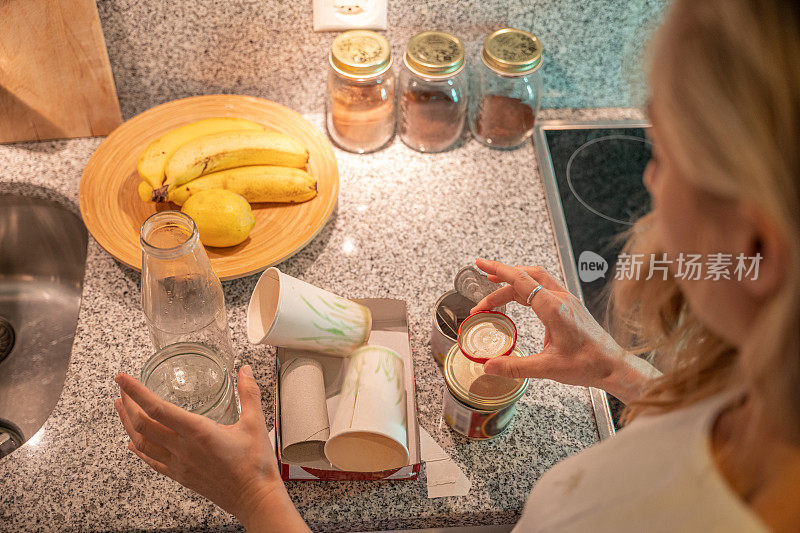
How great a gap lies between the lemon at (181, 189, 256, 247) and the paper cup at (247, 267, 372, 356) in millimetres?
169

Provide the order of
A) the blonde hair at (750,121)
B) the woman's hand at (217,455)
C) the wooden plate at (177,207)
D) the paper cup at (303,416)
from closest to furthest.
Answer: the blonde hair at (750,121) < the woman's hand at (217,455) < the paper cup at (303,416) < the wooden plate at (177,207)

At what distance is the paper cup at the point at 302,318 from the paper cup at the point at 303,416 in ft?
0.14

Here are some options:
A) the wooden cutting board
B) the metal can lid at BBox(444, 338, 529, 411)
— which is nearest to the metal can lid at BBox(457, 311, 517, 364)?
the metal can lid at BBox(444, 338, 529, 411)

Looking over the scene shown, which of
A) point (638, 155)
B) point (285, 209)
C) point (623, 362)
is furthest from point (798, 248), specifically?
point (638, 155)

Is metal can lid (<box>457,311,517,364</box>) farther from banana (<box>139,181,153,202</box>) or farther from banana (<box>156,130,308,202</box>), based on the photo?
banana (<box>139,181,153,202</box>)

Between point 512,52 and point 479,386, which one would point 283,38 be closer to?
point 512,52

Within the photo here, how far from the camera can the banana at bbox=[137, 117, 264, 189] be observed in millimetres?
1045

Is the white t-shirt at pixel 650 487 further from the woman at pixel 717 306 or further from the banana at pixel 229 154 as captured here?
the banana at pixel 229 154

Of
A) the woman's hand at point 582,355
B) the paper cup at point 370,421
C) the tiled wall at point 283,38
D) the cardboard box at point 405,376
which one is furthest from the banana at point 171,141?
the woman's hand at point 582,355

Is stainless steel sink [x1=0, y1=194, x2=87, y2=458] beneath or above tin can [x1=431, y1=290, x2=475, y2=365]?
beneath

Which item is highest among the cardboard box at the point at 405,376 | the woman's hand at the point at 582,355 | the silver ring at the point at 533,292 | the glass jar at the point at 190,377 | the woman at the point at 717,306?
the woman at the point at 717,306

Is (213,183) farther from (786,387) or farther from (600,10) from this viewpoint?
(786,387)

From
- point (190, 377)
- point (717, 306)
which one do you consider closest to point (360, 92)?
point (190, 377)

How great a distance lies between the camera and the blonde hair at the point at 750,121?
1.20 ft
